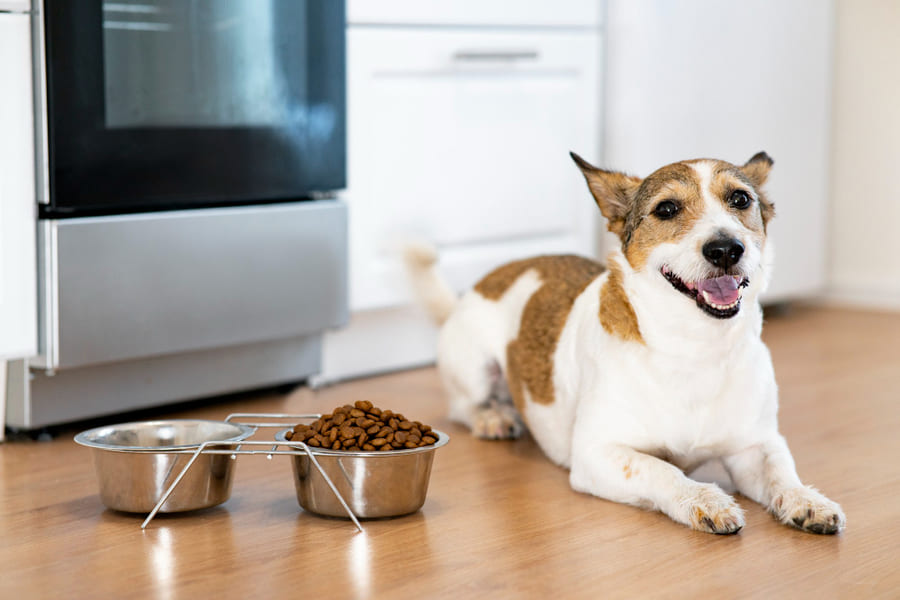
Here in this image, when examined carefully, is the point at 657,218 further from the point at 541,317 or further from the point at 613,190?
the point at 541,317

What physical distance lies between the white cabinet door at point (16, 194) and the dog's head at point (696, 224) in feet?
3.32

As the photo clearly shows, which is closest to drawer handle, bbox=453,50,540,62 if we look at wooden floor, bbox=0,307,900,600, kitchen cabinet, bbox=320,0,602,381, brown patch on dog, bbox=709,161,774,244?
kitchen cabinet, bbox=320,0,602,381

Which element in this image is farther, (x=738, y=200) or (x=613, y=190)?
(x=613, y=190)

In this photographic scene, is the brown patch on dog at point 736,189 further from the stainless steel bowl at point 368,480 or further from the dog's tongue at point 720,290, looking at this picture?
the stainless steel bowl at point 368,480

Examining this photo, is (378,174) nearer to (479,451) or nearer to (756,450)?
(479,451)

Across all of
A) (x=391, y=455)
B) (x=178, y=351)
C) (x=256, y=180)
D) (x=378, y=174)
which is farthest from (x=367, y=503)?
(x=378, y=174)

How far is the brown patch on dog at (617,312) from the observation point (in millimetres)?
1995

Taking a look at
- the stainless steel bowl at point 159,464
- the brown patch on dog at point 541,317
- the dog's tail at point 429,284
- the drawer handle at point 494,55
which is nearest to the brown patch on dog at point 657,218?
the brown patch on dog at point 541,317

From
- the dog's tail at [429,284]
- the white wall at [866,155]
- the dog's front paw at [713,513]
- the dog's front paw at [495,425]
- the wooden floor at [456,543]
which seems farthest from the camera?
the white wall at [866,155]

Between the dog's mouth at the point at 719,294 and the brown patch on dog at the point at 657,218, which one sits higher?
the brown patch on dog at the point at 657,218

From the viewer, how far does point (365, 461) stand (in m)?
1.79

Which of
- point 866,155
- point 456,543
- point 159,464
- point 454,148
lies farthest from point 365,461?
point 866,155

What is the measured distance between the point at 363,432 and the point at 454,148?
1408 millimetres

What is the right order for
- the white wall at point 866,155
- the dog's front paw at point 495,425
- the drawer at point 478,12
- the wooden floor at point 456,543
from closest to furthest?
the wooden floor at point 456,543 < the dog's front paw at point 495,425 < the drawer at point 478,12 < the white wall at point 866,155
